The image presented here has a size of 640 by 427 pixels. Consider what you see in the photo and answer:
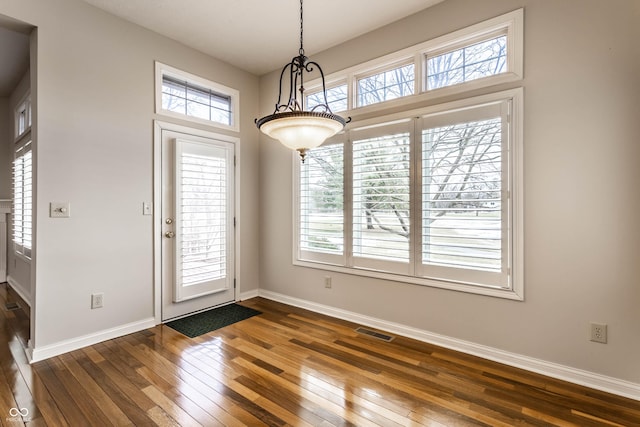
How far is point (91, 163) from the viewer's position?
2947 mm

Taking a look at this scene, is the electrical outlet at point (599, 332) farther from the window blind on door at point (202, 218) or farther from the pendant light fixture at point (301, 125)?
the window blind on door at point (202, 218)

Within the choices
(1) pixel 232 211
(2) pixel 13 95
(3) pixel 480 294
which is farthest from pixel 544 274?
(2) pixel 13 95

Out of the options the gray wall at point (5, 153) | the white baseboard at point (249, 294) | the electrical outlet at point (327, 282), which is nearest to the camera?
the electrical outlet at point (327, 282)

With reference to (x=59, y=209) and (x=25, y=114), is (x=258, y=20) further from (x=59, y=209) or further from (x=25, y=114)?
(x=25, y=114)

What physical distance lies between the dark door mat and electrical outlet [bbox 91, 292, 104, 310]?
0.71 m

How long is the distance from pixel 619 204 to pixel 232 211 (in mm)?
3751

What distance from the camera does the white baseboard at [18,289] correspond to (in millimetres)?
4215

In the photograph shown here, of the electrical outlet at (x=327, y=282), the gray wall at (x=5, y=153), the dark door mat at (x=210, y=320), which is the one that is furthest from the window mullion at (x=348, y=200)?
the gray wall at (x=5, y=153)

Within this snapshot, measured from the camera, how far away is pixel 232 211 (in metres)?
4.18

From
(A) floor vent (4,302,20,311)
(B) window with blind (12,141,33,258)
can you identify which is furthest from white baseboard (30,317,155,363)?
(A) floor vent (4,302,20,311)

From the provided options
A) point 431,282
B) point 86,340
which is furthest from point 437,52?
point 86,340

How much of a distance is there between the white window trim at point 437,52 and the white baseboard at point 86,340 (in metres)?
3.13

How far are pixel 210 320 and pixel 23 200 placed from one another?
2783 millimetres

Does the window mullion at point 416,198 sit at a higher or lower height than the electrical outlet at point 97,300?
higher
